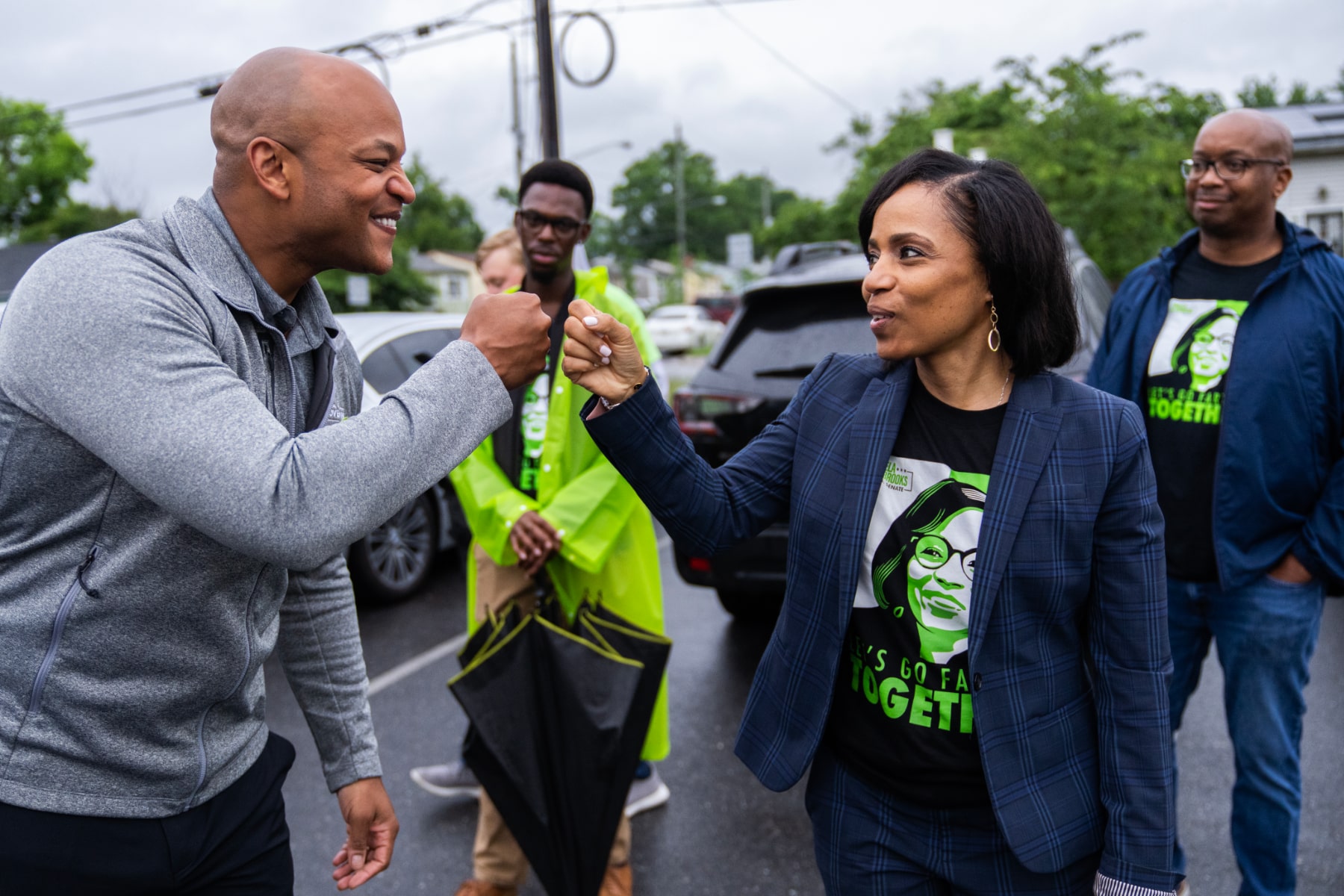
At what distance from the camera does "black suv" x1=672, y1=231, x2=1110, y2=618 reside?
14.7 ft

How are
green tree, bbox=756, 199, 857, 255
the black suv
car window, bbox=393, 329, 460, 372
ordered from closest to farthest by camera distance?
the black suv
car window, bbox=393, 329, 460, 372
green tree, bbox=756, 199, 857, 255

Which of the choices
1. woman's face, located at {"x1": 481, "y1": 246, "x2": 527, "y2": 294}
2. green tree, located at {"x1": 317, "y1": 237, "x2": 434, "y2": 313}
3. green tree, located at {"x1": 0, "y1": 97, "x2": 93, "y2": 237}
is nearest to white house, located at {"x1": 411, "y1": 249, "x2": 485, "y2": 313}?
green tree, located at {"x1": 0, "y1": 97, "x2": 93, "y2": 237}

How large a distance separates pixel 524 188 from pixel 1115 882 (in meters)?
2.58

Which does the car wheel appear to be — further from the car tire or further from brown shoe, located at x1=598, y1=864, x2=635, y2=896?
brown shoe, located at x1=598, y1=864, x2=635, y2=896

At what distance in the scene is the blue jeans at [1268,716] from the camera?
2.66 m

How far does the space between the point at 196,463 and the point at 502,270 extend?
2.99 m

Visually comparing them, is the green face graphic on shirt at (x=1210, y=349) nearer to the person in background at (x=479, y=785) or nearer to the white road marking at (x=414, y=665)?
the person in background at (x=479, y=785)

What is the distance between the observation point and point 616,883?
2.99 meters

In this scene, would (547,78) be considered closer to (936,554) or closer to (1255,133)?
(1255,133)

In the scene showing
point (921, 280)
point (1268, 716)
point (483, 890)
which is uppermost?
point (921, 280)

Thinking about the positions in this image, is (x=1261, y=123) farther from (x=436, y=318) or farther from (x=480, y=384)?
(x=436, y=318)

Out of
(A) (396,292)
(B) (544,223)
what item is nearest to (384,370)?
(B) (544,223)

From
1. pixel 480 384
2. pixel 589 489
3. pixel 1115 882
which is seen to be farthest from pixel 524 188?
pixel 1115 882

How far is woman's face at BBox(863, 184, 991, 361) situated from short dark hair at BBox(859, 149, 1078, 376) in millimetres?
23
